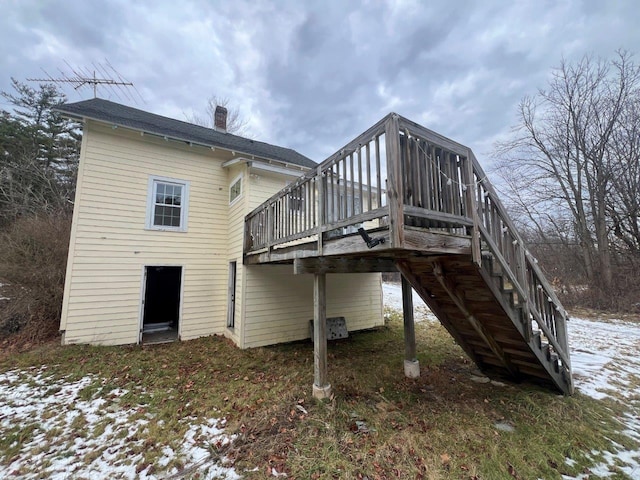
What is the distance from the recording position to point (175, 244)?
7125 mm

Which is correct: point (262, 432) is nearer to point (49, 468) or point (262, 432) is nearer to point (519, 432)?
point (49, 468)

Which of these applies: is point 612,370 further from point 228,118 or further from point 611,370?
point 228,118

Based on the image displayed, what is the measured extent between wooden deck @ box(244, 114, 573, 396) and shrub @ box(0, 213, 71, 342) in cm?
643

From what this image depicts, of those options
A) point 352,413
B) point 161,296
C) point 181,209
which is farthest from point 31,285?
point 352,413

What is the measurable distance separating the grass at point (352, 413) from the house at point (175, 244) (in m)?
1.01

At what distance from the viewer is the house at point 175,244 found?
6.21 metres

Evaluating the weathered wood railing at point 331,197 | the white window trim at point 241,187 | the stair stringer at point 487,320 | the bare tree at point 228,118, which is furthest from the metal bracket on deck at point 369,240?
the bare tree at point 228,118

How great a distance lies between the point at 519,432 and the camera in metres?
3.07

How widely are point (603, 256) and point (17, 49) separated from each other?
23704mm

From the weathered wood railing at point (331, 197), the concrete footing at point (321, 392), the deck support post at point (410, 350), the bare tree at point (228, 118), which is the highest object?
the bare tree at point (228, 118)

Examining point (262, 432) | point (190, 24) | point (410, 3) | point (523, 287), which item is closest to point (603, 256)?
point (523, 287)

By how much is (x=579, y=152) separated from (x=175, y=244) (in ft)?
53.0

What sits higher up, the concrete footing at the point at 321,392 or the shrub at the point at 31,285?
the shrub at the point at 31,285

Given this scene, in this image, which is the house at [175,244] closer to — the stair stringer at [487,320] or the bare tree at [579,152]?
the stair stringer at [487,320]
